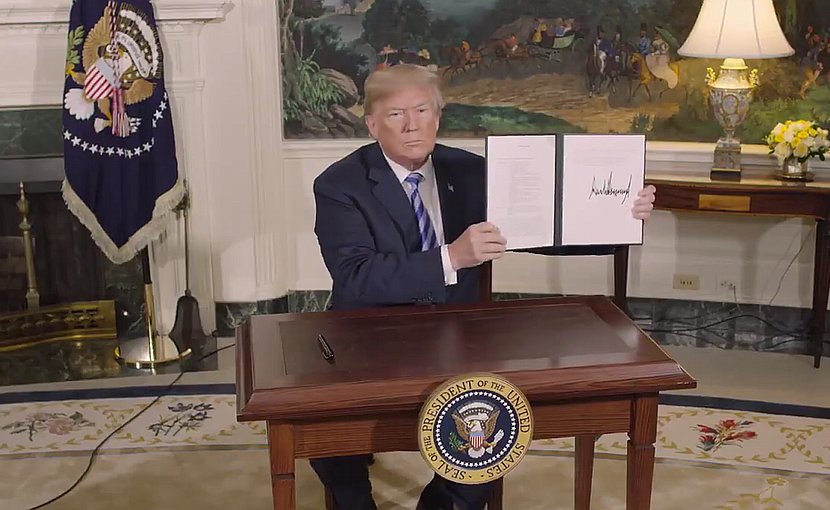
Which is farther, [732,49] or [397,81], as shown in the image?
[732,49]

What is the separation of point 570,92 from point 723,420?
6.13ft

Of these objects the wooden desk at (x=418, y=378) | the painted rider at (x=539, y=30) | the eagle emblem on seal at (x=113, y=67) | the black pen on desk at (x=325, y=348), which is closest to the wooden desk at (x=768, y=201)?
the painted rider at (x=539, y=30)

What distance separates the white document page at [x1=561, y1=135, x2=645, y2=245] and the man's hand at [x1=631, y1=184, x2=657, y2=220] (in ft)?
0.04

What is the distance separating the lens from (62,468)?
11.5 ft

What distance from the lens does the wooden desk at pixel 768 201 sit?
162 inches

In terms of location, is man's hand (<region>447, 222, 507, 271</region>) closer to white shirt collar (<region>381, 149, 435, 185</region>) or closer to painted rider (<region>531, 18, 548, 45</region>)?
white shirt collar (<region>381, 149, 435, 185</region>)

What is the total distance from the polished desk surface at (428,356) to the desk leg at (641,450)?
0.20 feet

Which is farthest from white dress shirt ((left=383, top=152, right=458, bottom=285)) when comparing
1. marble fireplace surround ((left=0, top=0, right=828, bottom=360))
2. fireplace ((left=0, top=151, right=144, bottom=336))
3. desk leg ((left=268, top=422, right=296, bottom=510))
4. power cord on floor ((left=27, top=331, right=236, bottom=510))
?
fireplace ((left=0, top=151, right=144, bottom=336))

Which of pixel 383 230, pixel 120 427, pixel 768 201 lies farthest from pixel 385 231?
pixel 768 201

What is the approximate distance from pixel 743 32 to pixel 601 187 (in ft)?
6.34

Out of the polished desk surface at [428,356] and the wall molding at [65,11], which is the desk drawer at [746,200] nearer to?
the polished desk surface at [428,356]

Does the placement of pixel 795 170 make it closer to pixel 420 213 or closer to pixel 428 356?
pixel 420 213

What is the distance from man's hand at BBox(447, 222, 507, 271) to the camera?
2.49m

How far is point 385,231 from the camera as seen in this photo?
8.68 ft
